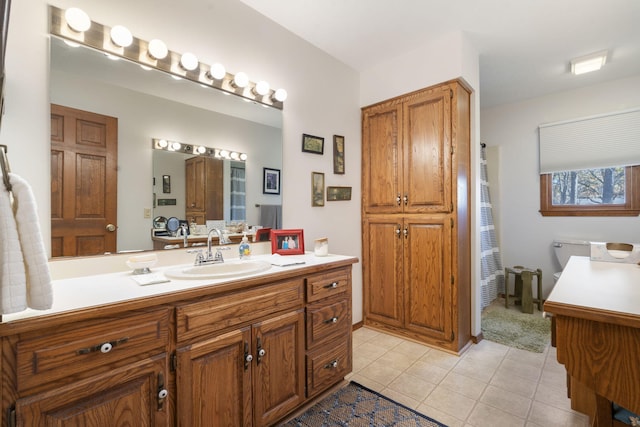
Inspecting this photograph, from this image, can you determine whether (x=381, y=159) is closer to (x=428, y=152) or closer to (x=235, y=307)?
(x=428, y=152)

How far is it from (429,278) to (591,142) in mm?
2557

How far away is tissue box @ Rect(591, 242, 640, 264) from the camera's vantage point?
5.46 ft

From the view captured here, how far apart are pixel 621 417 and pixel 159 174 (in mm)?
2266

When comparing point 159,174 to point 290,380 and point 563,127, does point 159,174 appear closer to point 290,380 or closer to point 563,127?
point 290,380

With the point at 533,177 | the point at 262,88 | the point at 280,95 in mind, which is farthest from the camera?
the point at 533,177

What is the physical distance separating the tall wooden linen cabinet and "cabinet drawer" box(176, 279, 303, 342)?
1366mm

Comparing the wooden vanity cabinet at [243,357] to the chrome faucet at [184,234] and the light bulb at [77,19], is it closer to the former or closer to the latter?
the chrome faucet at [184,234]

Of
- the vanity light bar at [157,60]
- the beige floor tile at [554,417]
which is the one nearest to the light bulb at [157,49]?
the vanity light bar at [157,60]

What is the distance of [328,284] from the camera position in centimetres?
179

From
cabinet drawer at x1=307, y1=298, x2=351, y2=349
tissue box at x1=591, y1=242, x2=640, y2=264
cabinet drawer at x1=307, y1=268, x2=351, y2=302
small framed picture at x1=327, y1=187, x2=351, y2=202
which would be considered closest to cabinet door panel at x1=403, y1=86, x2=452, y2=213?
small framed picture at x1=327, y1=187, x2=351, y2=202

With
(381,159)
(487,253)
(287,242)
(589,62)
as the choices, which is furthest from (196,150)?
(589,62)

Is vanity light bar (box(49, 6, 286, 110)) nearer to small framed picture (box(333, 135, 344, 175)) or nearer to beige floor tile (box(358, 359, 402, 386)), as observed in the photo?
small framed picture (box(333, 135, 344, 175))

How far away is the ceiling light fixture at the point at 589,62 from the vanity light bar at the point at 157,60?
9.11ft

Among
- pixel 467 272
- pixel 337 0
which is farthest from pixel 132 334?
pixel 467 272
